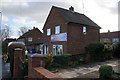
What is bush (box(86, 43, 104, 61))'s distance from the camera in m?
12.9

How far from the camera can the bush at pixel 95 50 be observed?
508 inches

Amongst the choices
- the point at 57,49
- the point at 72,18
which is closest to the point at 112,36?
the point at 72,18

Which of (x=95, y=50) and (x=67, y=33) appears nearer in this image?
(x=67, y=33)

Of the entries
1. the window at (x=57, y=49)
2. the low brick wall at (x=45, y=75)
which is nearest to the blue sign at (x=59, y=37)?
the window at (x=57, y=49)

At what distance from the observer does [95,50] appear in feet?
43.4

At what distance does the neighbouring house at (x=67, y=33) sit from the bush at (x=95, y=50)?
123 cm

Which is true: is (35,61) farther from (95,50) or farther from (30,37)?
(30,37)

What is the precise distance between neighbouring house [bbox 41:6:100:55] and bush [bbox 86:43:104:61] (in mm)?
1232

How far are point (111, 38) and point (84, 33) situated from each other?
2263 centimetres

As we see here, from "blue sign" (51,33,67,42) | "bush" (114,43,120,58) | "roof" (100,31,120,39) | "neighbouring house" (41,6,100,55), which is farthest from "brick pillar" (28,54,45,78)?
"roof" (100,31,120,39)

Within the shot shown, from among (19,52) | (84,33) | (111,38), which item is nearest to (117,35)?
(111,38)

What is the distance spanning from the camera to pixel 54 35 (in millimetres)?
15555

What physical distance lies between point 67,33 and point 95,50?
4.89 meters

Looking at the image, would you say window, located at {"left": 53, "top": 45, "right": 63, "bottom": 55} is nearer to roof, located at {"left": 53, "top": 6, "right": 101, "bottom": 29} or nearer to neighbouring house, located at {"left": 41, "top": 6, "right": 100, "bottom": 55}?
neighbouring house, located at {"left": 41, "top": 6, "right": 100, "bottom": 55}
